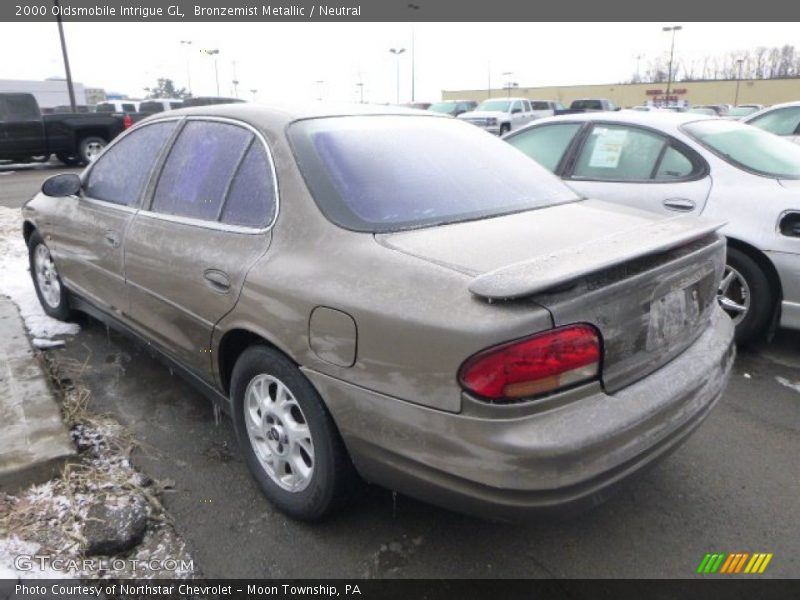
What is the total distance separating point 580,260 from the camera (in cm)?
195

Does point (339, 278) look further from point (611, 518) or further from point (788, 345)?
point (788, 345)

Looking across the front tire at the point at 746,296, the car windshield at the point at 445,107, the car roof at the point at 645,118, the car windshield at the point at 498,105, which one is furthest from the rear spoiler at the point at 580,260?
the car windshield at the point at 445,107

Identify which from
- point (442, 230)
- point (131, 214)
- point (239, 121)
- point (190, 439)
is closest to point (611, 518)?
point (442, 230)

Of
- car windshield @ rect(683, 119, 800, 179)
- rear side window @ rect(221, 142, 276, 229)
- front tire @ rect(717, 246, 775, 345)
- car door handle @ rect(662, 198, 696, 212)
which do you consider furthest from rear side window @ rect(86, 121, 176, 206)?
car windshield @ rect(683, 119, 800, 179)

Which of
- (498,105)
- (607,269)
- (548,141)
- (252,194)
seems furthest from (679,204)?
(498,105)

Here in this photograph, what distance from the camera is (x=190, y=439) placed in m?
3.16

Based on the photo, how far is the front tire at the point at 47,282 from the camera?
4535 millimetres

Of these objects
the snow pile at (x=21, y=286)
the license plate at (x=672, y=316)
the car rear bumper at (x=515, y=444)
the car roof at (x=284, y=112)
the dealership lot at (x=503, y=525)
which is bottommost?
the dealership lot at (x=503, y=525)

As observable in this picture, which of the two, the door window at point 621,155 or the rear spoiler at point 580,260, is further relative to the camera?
the door window at point 621,155

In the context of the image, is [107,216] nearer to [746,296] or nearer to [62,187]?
[62,187]

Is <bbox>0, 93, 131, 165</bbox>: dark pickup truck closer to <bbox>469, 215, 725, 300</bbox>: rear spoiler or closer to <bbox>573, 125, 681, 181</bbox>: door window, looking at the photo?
<bbox>573, 125, 681, 181</bbox>: door window

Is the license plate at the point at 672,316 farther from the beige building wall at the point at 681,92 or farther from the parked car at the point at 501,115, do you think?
the beige building wall at the point at 681,92

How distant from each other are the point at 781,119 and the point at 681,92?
181 ft

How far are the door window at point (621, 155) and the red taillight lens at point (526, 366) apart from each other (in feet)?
10.4
